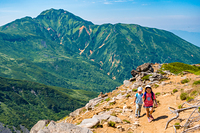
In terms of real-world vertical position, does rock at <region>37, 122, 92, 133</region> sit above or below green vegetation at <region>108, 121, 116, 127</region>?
above

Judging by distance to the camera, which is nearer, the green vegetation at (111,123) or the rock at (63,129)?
the rock at (63,129)

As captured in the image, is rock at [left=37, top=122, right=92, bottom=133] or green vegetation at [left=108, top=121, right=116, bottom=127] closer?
rock at [left=37, top=122, right=92, bottom=133]

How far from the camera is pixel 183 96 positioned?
1919 centimetres

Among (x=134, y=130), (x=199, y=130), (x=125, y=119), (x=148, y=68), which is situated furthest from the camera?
(x=148, y=68)

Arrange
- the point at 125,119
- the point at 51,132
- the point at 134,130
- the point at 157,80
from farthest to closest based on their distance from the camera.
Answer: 1. the point at 157,80
2. the point at 125,119
3. the point at 134,130
4. the point at 51,132

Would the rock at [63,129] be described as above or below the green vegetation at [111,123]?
above

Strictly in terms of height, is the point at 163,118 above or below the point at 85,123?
above

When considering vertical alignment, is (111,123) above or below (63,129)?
below

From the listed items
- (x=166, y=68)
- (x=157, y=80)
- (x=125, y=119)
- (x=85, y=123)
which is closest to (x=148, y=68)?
(x=166, y=68)

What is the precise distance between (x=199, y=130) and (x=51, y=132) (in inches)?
466

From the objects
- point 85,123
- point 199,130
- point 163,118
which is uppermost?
point 199,130

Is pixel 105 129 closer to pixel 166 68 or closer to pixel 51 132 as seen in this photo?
pixel 51 132

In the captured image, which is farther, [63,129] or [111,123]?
[111,123]

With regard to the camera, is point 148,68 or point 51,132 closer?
point 51,132
